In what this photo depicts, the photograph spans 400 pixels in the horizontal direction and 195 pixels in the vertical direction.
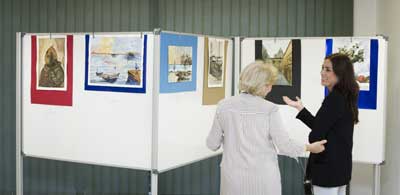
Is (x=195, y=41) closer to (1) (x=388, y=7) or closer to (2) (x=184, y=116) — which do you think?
(2) (x=184, y=116)

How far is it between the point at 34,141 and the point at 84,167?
1544mm

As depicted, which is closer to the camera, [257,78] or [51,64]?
[257,78]

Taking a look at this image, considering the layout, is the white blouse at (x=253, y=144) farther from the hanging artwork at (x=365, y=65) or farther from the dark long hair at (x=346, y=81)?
the hanging artwork at (x=365, y=65)

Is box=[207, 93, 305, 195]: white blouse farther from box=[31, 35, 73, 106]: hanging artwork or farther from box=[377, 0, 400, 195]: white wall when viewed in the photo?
box=[377, 0, 400, 195]: white wall

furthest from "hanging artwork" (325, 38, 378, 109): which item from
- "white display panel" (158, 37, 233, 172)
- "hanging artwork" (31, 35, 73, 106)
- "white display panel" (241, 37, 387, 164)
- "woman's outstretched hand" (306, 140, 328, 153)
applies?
"hanging artwork" (31, 35, 73, 106)

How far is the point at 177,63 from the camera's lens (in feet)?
11.1

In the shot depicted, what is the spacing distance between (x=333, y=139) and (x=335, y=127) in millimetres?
71

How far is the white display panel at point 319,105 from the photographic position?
3648 millimetres

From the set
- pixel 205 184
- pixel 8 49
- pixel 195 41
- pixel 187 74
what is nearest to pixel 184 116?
pixel 187 74

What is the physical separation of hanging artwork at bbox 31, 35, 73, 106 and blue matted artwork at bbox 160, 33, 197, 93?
0.74 m

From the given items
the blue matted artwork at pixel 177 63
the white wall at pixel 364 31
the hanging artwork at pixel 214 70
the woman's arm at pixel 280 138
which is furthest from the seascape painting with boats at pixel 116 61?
the white wall at pixel 364 31

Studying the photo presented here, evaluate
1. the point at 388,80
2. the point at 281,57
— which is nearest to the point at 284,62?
the point at 281,57

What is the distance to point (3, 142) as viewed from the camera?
216 inches

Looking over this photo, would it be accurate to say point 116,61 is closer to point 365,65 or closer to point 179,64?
point 179,64
